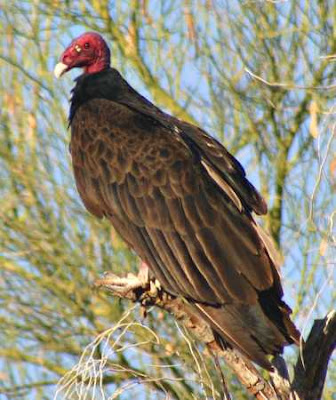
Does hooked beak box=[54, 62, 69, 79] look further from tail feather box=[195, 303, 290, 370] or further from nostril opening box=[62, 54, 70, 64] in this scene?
tail feather box=[195, 303, 290, 370]

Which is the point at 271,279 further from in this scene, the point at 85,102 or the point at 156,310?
the point at 156,310

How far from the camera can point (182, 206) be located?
18.0 feet

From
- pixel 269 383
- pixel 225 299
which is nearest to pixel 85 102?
pixel 225 299

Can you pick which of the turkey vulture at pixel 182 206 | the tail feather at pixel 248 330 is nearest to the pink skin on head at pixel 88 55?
the turkey vulture at pixel 182 206

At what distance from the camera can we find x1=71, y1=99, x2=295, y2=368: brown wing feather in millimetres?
4984

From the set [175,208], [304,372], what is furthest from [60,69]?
[304,372]

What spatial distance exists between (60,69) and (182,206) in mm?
1327

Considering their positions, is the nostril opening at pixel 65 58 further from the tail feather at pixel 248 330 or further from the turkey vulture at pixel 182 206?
the tail feather at pixel 248 330

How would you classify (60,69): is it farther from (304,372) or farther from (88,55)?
(304,372)

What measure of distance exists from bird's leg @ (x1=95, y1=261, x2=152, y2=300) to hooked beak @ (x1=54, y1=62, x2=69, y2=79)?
1.42m

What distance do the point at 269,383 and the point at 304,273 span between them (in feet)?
10.3

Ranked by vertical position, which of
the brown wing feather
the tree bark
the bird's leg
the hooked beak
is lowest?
the tree bark

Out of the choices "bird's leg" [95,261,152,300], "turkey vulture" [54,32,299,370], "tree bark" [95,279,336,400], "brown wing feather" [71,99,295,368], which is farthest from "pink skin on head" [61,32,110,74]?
"tree bark" [95,279,336,400]

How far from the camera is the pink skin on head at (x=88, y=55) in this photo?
6.55 metres
